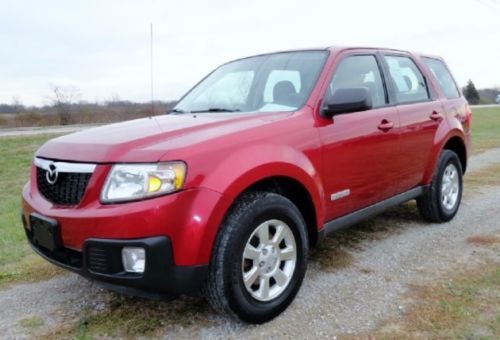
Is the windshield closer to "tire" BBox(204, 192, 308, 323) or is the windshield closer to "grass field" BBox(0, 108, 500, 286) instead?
"tire" BBox(204, 192, 308, 323)

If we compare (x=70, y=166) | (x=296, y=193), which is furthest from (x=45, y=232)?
(x=296, y=193)

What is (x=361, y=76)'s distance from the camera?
12.5ft

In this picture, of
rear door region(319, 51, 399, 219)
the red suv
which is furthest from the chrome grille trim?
rear door region(319, 51, 399, 219)

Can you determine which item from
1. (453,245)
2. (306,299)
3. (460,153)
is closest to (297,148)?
(306,299)

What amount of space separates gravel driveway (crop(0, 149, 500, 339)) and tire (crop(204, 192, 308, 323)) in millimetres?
145

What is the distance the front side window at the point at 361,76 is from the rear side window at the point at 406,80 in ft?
0.74

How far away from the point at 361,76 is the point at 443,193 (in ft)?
5.98

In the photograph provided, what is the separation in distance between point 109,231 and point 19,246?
2541 millimetres

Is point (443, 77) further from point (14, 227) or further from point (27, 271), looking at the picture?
point (14, 227)

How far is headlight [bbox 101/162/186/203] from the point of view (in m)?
2.38

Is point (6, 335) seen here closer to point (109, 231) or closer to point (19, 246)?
point (109, 231)

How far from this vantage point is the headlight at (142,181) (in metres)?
2.38

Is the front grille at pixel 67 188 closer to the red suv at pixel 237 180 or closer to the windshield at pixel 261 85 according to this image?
the red suv at pixel 237 180

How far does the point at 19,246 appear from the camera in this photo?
4391 mm
